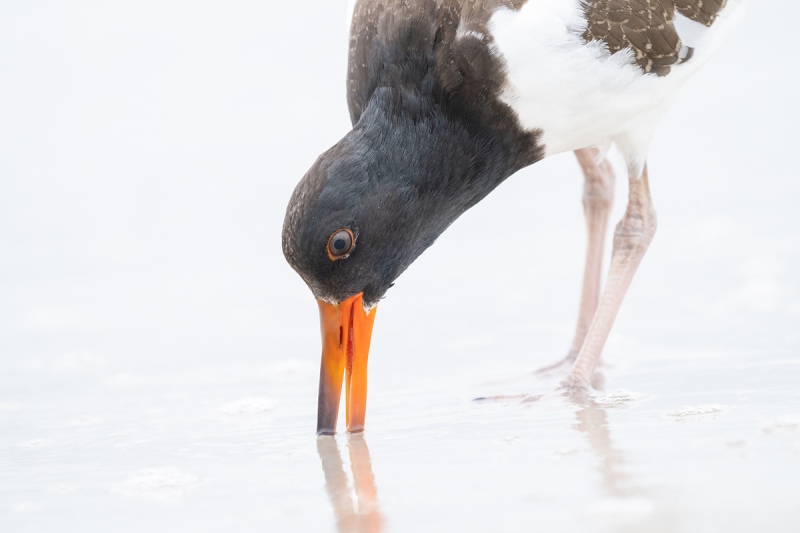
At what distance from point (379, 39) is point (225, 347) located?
2.34 meters

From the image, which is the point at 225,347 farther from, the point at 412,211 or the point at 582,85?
the point at 582,85

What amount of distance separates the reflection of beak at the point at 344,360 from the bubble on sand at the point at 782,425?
4.71 feet

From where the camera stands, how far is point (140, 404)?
4.99m

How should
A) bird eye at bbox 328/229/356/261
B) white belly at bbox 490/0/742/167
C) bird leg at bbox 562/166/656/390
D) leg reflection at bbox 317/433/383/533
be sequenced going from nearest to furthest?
leg reflection at bbox 317/433/383/533 < bird eye at bbox 328/229/356/261 < white belly at bbox 490/0/742/167 < bird leg at bbox 562/166/656/390

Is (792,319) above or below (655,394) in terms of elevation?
above

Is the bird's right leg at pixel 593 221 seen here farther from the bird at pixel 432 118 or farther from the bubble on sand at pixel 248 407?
the bubble on sand at pixel 248 407

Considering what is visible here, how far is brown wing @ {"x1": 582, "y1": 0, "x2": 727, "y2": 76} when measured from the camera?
4.25 m

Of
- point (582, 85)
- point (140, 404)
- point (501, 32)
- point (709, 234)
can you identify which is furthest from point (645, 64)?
point (709, 234)

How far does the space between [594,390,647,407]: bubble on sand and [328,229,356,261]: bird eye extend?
3.69 feet

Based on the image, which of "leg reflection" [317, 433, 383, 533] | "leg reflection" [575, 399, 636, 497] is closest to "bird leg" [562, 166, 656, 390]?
"leg reflection" [575, 399, 636, 497]

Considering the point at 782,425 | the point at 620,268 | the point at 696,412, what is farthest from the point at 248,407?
the point at 782,425

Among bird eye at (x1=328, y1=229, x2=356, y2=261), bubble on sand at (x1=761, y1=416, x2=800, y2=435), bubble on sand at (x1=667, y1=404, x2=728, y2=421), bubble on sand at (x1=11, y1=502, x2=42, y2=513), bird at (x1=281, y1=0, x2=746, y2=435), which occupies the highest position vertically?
bird at (x1=281, y1=0, x2=746, y2=435)

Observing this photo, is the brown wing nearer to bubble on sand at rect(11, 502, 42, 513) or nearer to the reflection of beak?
the reflection of beak

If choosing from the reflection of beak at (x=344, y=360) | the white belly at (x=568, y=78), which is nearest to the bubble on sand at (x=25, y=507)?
the reflection of beak at (x=344, y=360)
